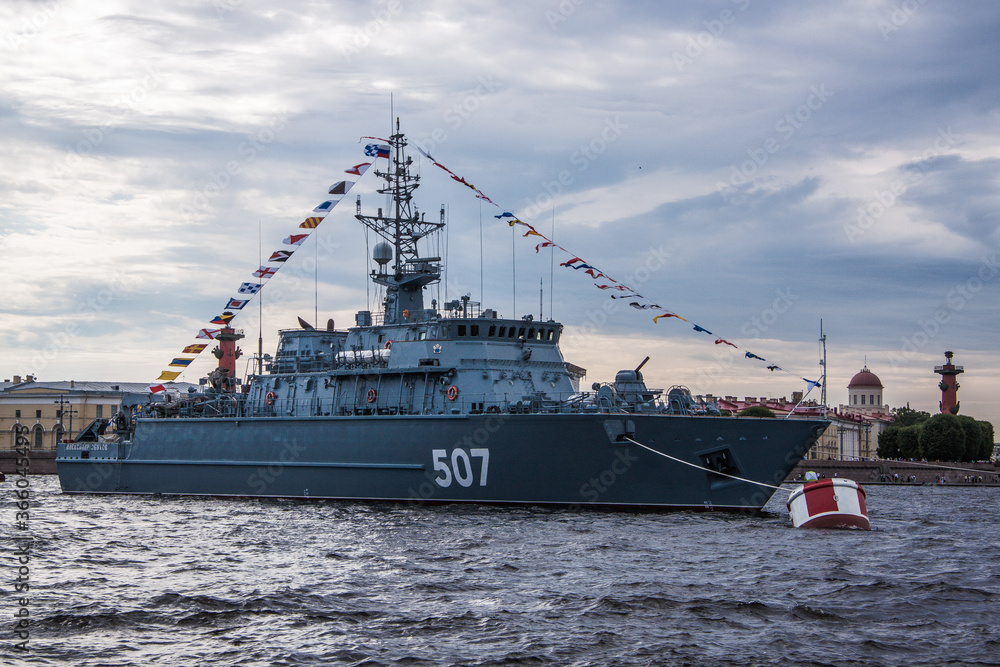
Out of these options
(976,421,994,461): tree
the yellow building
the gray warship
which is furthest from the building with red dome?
the gray warship

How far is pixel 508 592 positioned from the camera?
15125 millimetres

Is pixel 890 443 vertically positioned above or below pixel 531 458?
below

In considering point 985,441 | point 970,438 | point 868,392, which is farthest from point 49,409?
point 868,392

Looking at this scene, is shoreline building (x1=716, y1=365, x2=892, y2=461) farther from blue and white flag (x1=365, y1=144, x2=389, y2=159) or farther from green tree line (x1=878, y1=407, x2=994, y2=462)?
blue and white flag (x1=365, y1=144, x2=389, y2=159)

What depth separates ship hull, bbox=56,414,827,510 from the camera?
79.6ft

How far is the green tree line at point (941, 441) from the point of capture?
249 ft

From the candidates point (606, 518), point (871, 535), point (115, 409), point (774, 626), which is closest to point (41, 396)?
point (115, 409)

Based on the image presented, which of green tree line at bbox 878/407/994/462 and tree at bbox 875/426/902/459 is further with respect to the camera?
tree at bbox 875/426/902/459

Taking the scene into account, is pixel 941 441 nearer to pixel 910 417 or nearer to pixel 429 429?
pixel 910 417

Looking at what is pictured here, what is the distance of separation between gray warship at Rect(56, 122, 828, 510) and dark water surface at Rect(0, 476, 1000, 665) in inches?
48.0

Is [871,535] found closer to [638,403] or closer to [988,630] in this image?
[638,403]

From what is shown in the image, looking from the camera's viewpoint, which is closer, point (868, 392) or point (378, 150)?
point (378, 150)

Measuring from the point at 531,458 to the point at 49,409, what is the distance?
60448mm

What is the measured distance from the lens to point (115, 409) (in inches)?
2970
